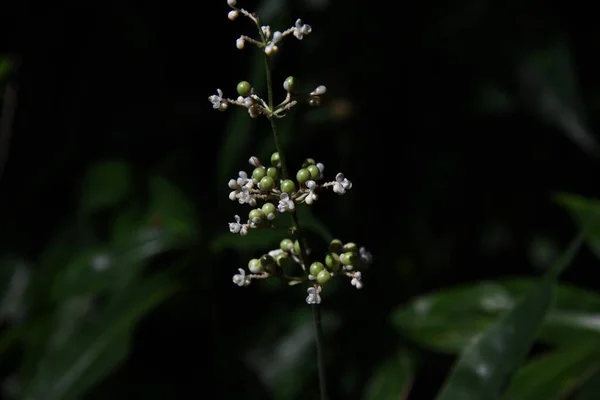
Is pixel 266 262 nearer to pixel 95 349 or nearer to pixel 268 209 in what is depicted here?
pixel 268 209

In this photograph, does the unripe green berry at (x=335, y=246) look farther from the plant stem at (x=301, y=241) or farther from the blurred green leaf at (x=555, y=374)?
the blurred green leaf at (x=555, y=374)

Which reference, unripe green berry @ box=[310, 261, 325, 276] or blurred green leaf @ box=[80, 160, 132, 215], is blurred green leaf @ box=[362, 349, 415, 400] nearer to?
blurred green leaf @ box=[80, 160, 132, 215]

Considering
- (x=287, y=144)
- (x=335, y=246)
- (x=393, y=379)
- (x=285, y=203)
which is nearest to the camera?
(x=285, y=203)

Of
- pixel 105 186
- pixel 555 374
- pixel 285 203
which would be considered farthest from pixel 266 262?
pixel 105 186

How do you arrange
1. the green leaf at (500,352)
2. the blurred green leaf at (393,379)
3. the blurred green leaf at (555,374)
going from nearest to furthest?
the green leaf at (500,352) < the blurred green leaf at (555,374) < the blurred green leaf at (393,379)

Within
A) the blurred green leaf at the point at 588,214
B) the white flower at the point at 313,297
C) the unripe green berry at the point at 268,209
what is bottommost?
the blurred green leaf at the point at 588,214

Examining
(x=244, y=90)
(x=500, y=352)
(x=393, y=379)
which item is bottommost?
Result: (x=393, y=379)

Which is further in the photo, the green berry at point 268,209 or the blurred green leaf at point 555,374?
the blurred green leaf at point 555,374

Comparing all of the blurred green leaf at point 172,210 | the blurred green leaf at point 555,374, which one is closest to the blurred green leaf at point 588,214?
the blurred green leaf at point 555,374
